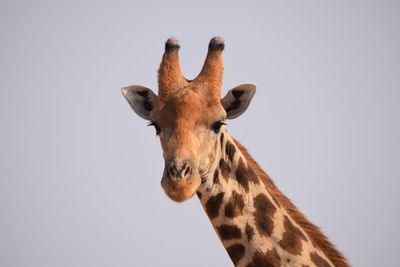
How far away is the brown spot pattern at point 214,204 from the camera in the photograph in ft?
30.4

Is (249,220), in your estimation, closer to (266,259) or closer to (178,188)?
(266,259)

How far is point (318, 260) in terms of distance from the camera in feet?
30.0

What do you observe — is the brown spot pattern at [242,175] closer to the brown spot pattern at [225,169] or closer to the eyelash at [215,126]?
the brown spot pattern at [225,169]

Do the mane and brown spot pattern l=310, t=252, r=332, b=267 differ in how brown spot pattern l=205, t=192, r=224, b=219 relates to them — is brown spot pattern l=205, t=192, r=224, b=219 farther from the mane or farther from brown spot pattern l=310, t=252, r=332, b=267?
brown spot pattern l=310, t=252, r=332, b=267

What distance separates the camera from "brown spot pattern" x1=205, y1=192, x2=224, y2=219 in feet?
30.4

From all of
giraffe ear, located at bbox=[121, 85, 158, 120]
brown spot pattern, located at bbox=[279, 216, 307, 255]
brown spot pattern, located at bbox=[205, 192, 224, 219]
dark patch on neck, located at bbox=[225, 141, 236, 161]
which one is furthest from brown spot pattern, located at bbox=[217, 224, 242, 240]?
giraffe ear, located at bbox=[121, 85, 158, 120]

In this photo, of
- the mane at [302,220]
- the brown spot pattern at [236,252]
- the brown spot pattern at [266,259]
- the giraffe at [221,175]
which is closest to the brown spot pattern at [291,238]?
the giraffe at [221,175]

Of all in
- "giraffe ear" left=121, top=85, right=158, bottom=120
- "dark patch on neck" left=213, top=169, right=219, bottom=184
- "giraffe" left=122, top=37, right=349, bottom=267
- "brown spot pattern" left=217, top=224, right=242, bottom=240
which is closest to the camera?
"giraffe" left=122, top=37, right=349, bottom=267

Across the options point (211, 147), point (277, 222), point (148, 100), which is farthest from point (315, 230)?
point (148, 100)

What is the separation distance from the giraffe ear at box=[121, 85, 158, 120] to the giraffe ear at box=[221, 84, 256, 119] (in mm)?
1305

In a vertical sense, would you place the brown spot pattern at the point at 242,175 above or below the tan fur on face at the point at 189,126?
below

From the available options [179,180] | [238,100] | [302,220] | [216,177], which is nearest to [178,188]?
[179,180]

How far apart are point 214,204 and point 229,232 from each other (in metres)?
0.51

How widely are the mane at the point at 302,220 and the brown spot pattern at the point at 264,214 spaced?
→ 17.8 inches
